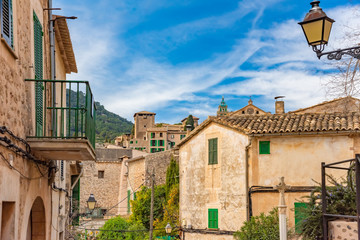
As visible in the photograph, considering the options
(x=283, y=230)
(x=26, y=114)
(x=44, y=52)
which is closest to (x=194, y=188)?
(x=283, y=230)

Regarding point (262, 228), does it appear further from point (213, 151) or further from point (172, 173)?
point (172, 173)

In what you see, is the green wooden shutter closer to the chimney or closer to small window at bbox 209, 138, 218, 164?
small window at bbox 209, 138, 218, 164

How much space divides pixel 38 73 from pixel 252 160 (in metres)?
15.3

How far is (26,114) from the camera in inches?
326

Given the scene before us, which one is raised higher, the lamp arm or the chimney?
the chimney

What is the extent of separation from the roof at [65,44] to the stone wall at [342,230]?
26.5 feet

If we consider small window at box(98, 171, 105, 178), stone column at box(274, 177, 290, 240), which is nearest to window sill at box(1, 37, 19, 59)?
stone column at box(274, 177, 290, 240)

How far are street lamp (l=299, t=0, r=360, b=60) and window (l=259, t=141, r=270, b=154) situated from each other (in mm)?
16556

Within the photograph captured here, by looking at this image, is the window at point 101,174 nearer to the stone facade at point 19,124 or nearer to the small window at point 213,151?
the small window at point 213,151

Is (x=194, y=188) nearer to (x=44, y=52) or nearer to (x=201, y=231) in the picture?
(x=201, y=231)

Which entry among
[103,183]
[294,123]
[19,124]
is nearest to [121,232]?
[294,123]

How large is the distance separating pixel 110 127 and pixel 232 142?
160m

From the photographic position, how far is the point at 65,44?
560 inches

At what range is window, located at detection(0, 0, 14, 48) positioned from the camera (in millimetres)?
6867
